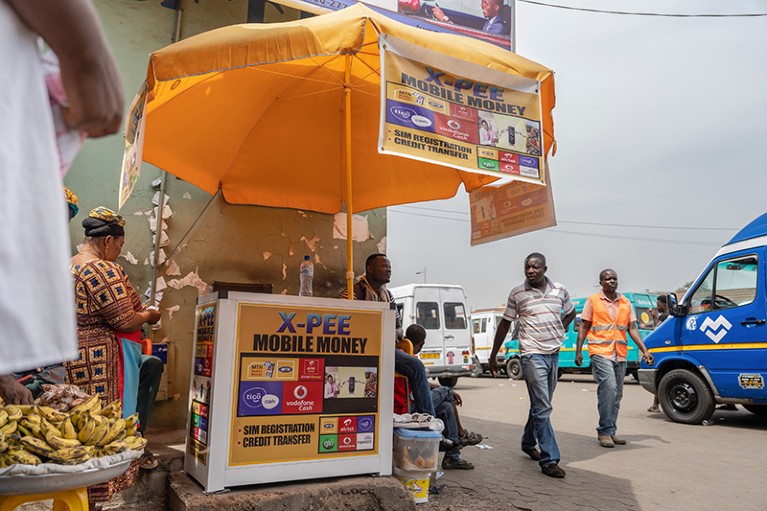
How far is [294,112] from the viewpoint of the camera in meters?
4.89

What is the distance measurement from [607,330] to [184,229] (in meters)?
4.88

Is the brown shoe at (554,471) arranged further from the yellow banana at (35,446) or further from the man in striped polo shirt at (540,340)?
the yellow banana at (35,446)

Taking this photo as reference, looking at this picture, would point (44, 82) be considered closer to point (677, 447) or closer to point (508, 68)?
point (508, 68)

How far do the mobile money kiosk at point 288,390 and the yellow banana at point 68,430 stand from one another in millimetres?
845

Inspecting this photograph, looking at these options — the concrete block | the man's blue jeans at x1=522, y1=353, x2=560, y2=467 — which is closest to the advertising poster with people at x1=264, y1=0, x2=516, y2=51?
the man's blue jeans at x1=522, y1=353, x2=560, y2=467

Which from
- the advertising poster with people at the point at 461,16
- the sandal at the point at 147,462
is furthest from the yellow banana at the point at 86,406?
the advertising poster with people at the point at 461,16

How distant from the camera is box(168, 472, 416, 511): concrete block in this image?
2885 millimetres

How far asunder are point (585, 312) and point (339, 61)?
167 inches

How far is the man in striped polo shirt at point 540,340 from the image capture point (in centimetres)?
466

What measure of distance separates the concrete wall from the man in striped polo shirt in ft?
6.83

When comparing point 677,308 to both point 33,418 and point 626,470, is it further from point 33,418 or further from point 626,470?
point 33,418

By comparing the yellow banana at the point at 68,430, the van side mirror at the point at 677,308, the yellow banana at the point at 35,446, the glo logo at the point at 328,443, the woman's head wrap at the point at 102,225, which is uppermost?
the woman's head wrap at the point at 102,225

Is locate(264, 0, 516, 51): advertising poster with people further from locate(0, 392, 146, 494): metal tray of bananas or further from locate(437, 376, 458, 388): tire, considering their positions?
locate(437, 376, 458, 388): tire

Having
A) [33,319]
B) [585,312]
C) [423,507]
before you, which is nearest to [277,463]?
[423,507]
